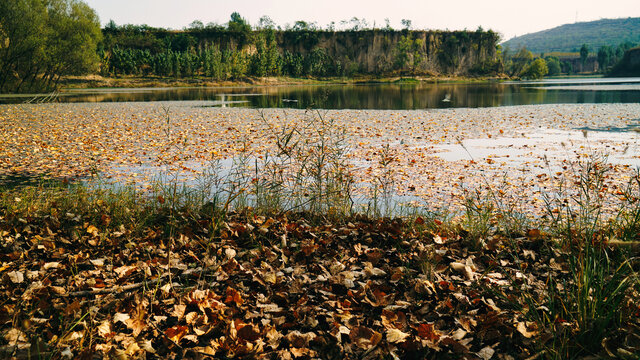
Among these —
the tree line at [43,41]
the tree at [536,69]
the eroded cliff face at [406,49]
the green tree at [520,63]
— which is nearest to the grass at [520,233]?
the tree line at [43,41]

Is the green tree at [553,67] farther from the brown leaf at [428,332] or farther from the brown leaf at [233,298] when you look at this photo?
the brown leaf at [233,298]

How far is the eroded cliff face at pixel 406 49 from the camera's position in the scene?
113812 millimetres

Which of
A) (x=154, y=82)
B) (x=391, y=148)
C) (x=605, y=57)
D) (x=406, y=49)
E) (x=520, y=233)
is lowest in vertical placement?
(x=520, y=233)

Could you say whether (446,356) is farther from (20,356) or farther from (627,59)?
(627,59)

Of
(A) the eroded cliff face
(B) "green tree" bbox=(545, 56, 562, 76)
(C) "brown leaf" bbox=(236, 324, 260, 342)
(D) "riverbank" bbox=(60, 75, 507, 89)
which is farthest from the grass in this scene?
(B) "green tree" bbox=(545, 56, 562, 76)

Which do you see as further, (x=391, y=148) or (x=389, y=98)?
(x=389, y=98)

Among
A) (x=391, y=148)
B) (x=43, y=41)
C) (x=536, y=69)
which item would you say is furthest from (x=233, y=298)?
(x=536, y=69)

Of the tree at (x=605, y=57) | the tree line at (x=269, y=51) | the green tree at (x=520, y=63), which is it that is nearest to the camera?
the tree line at (x=269, y=51)

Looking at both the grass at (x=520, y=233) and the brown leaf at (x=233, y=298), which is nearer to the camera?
the grass at (x=520, y=233)

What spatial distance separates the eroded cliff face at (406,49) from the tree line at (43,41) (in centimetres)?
7256

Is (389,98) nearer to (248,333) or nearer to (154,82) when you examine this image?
(248,333)

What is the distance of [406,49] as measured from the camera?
366 ft

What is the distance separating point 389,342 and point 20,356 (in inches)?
89.1

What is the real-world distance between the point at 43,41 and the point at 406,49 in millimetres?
92795
